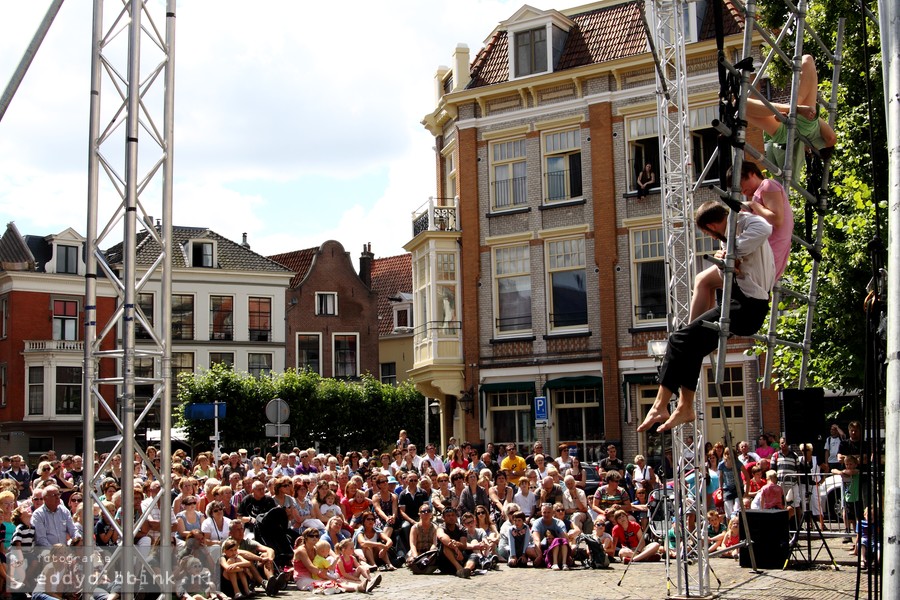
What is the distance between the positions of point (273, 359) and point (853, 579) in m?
39.0

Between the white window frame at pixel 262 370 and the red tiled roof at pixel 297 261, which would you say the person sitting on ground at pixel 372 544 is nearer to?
the white window frame at pixel 262 370

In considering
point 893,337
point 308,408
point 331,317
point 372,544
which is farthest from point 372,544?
point 331,317

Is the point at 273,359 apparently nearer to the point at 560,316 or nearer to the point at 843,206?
the point at 560,316

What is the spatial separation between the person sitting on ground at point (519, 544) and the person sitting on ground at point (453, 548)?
0.72m

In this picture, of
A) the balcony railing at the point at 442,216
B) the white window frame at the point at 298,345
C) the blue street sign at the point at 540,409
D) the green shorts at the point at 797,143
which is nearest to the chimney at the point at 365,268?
the white window frame at the point at 298,345

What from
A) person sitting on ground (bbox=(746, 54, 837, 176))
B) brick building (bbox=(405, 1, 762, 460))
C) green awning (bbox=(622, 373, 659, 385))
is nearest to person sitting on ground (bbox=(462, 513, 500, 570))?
person sitting on ground (bbox=(746, 54, 837, 176))

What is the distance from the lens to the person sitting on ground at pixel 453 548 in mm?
13993

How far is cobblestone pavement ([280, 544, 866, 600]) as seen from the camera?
11102 millimetres

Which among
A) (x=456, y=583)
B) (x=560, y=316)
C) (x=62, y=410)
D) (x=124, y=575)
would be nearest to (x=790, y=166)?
(x=124, y=575)

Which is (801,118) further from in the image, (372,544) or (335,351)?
(335,351)

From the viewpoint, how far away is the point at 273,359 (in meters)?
48.5

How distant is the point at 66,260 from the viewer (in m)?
46.6

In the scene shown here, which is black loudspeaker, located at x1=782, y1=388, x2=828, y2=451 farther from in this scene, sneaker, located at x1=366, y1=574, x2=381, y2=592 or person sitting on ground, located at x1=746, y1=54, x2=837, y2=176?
sneaker, located at x1=366, y1=574, x2=381, y2=592

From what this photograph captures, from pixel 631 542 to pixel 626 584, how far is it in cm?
278
